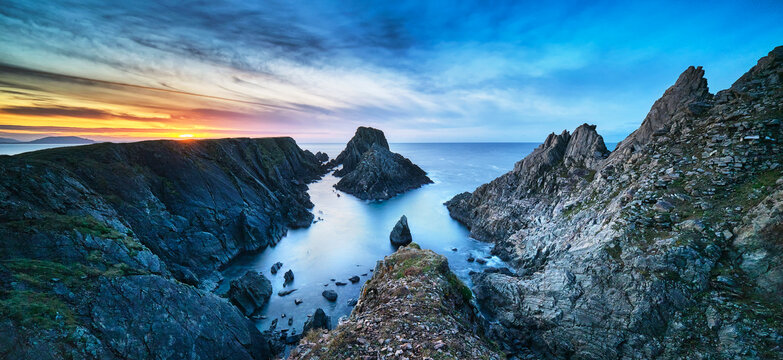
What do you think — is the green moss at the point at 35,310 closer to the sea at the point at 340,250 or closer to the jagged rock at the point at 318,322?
the jagged rock at the point at 318,322

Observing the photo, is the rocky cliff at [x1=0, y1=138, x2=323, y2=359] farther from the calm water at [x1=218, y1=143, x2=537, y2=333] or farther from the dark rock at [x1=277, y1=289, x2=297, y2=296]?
the dark rock at [x1=277, y1=289, x2=297, y2=296]

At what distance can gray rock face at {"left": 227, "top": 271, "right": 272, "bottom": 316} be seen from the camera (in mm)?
26969

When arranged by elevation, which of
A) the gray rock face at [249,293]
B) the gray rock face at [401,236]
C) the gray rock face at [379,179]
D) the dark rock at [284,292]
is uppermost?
the gray rock face at [379,179]

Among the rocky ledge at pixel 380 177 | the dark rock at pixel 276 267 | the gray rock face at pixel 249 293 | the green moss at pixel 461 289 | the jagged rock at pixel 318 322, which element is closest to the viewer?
the green moss at pixel 461 289

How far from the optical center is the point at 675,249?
55.4 feet

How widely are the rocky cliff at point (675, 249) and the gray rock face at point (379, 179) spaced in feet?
186

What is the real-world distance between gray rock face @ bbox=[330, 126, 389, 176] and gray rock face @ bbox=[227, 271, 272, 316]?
84.5 metres

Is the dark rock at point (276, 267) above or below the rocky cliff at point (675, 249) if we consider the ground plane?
below

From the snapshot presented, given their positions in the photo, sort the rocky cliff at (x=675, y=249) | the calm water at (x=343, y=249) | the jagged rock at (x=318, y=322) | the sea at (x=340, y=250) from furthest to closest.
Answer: the calm water at (x=343, y=249) → the sea at (x=340, y=250) → the jagged rock at (x=318, y=322) → the rocky cliff at (x=675, y=249)

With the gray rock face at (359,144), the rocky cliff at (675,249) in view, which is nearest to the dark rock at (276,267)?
the rocky cliff at (675,249)

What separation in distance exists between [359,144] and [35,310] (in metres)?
109

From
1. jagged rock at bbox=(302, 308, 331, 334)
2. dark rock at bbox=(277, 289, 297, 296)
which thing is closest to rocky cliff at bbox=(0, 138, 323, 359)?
jagged rock at bbox=(302, 308, 331, 334)

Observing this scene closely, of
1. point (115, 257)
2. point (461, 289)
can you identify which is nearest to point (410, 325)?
point (461, 289)

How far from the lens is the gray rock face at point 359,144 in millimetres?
113375
